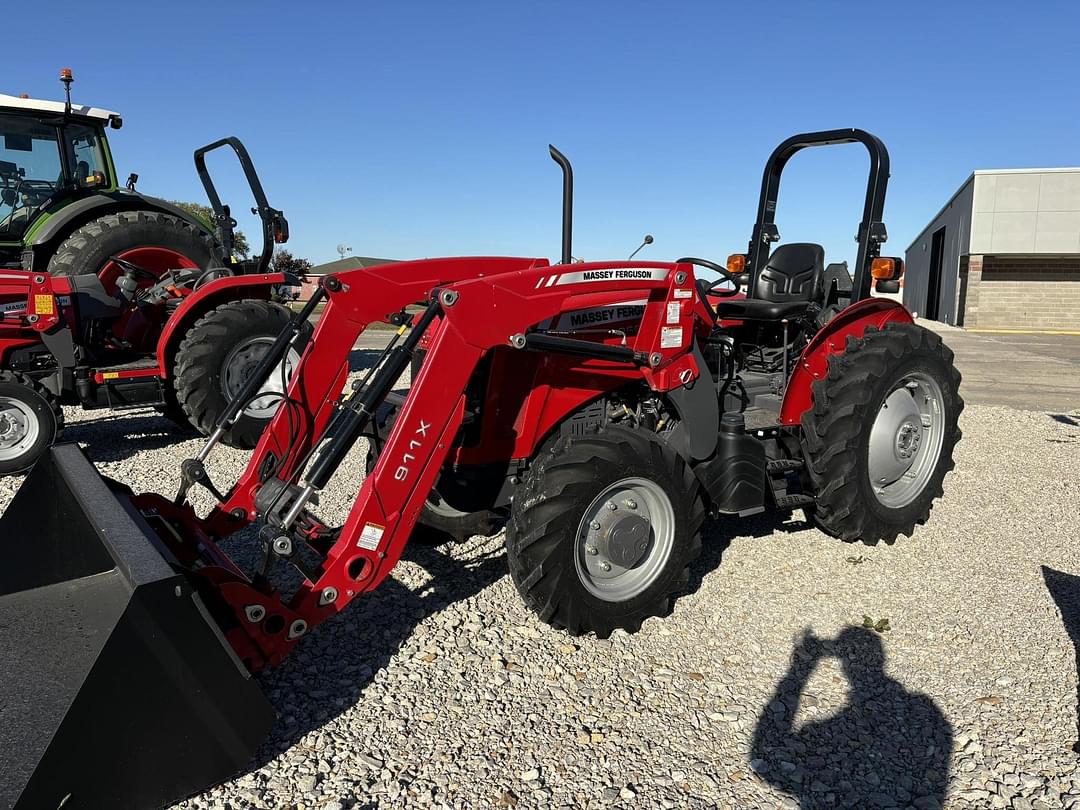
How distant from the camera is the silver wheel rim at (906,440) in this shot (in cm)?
448

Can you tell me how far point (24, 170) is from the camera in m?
7.75

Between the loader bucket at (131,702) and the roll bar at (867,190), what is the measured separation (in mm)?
3903

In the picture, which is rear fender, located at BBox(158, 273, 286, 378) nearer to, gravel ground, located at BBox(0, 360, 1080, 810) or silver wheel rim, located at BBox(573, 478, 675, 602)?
gravel ground, located at BBox(0, 360, 1080, 810)

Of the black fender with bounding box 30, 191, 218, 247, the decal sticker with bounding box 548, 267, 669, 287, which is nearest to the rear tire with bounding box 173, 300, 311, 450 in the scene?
the black fender with bounding box 30, 191, 218, 247

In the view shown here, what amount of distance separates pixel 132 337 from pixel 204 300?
3.76ft

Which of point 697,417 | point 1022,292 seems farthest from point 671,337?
point 1022,292

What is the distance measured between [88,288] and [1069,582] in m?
7.09

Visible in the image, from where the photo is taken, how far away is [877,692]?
301 cm

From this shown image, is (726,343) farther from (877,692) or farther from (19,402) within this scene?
(19,402)

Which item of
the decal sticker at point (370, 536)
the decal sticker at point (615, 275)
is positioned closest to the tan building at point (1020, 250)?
the decal sticker at point (615, 275)

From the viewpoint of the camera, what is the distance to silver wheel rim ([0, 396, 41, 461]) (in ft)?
19.2

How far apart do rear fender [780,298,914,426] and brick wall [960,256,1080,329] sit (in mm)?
24665

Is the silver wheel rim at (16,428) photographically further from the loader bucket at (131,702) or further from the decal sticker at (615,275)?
the decal sticker at (615,275)

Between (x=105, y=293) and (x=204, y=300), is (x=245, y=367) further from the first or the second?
(x=105, y=293)
